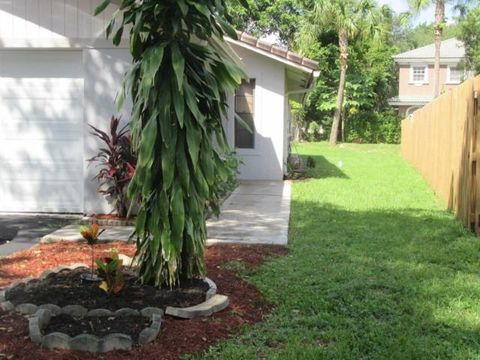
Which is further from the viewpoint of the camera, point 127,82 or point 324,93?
point 324,93

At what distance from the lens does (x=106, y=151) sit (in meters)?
8.19

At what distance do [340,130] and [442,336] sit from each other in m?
33.3

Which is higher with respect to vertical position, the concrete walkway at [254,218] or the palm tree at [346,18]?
the palm tree at [346,18]

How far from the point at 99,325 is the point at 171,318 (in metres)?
0.54

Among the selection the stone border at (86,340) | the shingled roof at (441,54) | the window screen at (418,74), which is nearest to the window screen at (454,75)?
the shingled roof at (441,54)

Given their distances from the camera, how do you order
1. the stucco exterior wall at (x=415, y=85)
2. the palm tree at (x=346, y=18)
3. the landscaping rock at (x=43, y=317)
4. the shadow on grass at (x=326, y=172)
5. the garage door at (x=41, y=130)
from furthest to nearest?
the stucco exterior wall at (x=415, y=85), the palm tree at (x=346, y=18), the shadow on grass at (x=326, y=172), the garage door at (x=41, y=130), the landscaping rock at (x=43, y=317)

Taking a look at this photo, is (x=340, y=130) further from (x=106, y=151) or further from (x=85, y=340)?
(x=85, y=340)

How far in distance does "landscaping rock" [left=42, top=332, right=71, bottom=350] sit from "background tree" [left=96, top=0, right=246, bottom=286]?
108 centimetres

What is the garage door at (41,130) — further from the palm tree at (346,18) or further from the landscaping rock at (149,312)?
the palm tree at (346,18)

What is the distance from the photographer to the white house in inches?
333

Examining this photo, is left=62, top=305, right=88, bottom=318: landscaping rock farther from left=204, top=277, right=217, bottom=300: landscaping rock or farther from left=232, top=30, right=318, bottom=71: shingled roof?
left=232, top=30, right=318, bottom=71: shingled roof

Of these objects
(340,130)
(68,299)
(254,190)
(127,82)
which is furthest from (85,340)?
(340,130)

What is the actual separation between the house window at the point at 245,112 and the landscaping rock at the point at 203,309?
412 inches

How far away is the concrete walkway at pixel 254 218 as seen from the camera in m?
7.62
